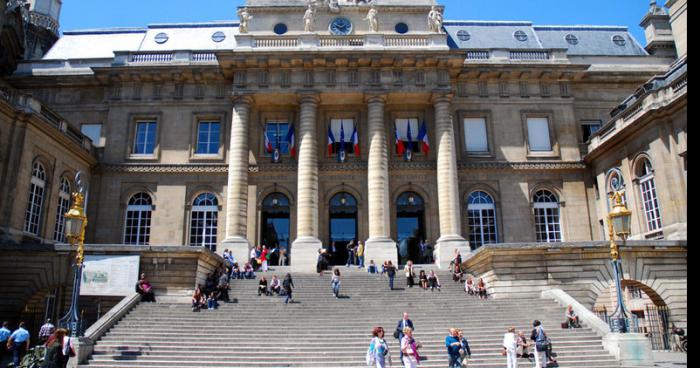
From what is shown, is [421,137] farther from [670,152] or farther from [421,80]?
[670,152]

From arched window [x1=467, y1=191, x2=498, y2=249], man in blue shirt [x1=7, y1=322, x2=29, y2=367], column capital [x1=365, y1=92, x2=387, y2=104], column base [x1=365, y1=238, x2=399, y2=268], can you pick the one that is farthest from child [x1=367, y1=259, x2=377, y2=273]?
man in blue shirt [x1=7, y1=322, x2=29, y2=367]

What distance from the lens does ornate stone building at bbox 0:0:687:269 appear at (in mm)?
30147

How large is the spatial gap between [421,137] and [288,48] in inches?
354

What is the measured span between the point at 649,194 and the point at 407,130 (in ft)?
41.9

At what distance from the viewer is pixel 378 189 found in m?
29.2

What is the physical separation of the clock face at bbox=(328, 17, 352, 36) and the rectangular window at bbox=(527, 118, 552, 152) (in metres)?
12.1

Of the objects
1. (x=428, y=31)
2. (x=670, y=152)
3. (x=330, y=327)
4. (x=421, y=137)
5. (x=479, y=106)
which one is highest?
(x=428, y=31)

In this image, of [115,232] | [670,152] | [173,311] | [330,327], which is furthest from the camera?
[115,232]

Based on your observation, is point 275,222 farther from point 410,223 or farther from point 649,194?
point 649,194

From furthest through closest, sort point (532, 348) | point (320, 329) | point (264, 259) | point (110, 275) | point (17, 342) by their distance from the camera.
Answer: point (264, 259)
point (110, 275)
point (320, 329)
point (532, 348)
point (17, 342)

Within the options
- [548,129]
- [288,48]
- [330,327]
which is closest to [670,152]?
[548,129]

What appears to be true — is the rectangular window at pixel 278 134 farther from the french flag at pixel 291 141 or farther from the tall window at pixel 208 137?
the tall window at pixel 208 137

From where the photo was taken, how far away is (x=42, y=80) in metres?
33.0

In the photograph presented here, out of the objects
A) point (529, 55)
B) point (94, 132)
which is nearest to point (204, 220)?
point (94, 132)
